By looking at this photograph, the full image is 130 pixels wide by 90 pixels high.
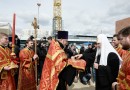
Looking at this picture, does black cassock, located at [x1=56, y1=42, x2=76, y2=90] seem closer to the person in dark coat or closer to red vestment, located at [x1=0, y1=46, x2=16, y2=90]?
the person in dark coat

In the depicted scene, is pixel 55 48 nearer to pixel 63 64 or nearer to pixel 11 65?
pixel 63 64

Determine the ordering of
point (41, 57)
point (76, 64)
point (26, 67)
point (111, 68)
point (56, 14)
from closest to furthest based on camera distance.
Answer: point (111, 68)
point (76, 64)
point (26, 67)
point (41, 57)
point (56, 14)

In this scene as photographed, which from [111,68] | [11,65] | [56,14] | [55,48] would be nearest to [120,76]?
[111,68]

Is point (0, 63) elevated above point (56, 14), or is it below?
below

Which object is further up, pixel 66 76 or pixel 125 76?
pixel 125 76

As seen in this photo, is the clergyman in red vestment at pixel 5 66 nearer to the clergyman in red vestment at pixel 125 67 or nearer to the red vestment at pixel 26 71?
the red vestment at pixel 26 71

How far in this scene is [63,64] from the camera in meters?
5.48

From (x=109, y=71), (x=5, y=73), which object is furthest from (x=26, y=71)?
(x=109, y=71)

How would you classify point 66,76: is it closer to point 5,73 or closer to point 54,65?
point 54,65

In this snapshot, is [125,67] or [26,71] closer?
[125,67]

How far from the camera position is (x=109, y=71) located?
16.7ft

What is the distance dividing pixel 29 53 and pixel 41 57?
300 centimetres

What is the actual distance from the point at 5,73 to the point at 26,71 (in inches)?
74.5

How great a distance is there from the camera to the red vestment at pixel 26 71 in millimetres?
8000
